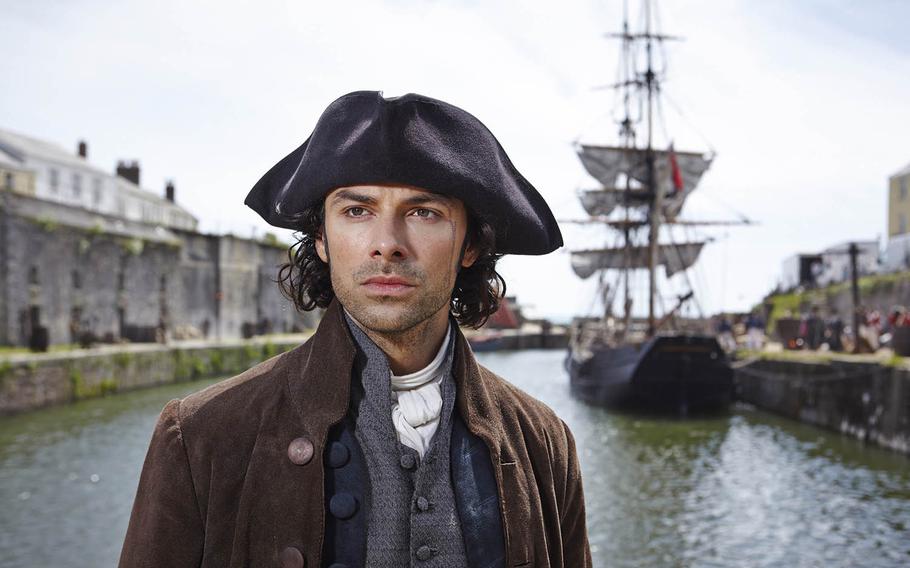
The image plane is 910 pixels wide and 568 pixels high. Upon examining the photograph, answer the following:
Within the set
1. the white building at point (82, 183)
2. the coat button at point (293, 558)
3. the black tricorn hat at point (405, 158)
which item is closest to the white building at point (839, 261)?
the white building at point (82, 183)

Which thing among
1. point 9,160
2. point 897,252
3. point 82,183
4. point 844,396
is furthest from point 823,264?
point 9,160

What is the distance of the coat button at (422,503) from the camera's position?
5.94 ft

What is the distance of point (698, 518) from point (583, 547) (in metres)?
13.6

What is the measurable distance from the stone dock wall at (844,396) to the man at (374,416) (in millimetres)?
18959

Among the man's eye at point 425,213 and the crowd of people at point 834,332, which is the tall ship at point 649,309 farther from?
the man's eye at point 425,213

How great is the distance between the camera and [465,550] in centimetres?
185

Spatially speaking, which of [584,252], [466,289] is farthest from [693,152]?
[466,289]

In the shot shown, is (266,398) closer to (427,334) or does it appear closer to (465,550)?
(427,334)

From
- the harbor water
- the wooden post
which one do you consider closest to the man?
the harbor water

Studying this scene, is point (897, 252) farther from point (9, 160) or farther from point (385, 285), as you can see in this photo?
point (9, 160)

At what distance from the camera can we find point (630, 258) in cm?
4738

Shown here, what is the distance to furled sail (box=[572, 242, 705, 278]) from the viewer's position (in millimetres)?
46969

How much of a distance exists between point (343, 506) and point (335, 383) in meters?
0.27

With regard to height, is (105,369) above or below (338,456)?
below
